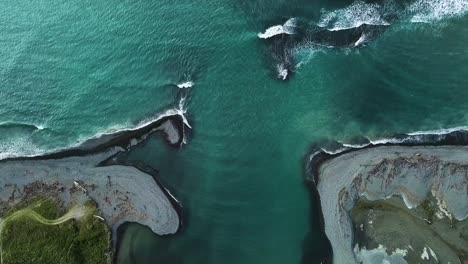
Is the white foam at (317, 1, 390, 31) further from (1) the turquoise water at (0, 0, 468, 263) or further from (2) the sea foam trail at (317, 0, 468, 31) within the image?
(1) the turquoise water at (0, 0, 468, 263)

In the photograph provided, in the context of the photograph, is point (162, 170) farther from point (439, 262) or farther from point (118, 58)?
point (439, 262)

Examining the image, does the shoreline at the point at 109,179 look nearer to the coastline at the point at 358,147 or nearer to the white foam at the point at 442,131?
the coastline at the point at 358,147

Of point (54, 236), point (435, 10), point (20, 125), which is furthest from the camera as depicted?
point (20, 125)

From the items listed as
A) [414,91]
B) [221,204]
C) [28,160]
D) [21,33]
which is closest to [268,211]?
[221,204]

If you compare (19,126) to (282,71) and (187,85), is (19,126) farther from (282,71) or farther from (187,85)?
(282,71)

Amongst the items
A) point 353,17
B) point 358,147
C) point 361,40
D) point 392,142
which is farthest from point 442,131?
point 353,17

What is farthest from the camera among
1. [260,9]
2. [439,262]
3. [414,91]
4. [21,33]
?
[21,33]

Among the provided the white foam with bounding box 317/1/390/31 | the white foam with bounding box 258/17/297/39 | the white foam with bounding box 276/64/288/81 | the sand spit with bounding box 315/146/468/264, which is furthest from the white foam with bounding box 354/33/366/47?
the sand spit with bounding box 315/146/468/264
